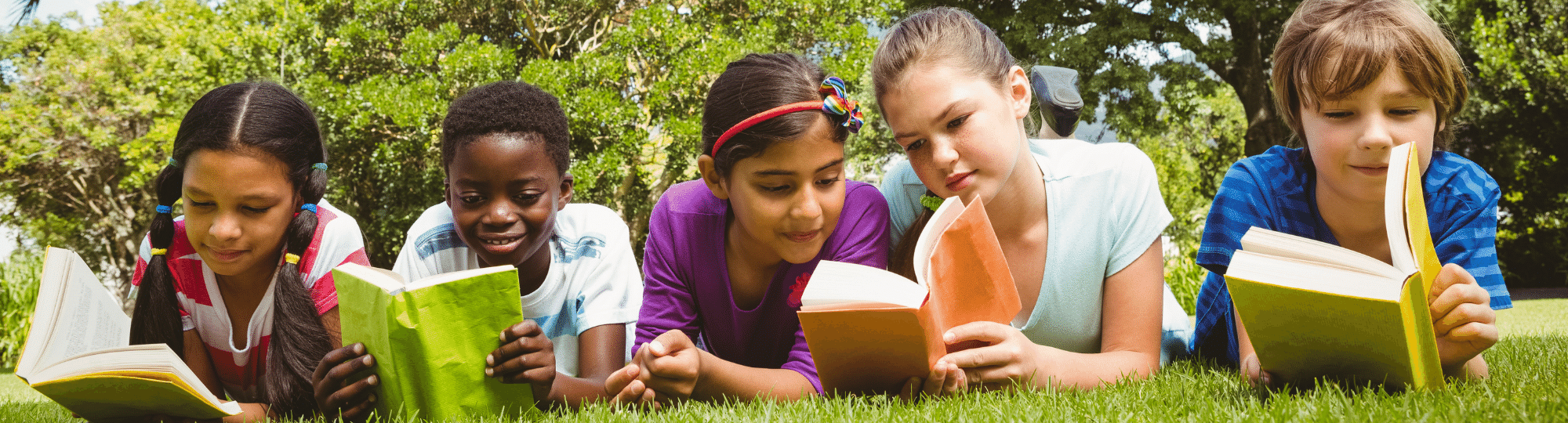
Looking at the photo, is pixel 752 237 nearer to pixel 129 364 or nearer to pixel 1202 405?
pixel 1202 405

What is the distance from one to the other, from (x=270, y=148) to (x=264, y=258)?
0.36 metres

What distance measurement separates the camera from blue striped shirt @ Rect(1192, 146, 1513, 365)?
2.05m

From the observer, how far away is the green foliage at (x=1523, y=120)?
11984mm

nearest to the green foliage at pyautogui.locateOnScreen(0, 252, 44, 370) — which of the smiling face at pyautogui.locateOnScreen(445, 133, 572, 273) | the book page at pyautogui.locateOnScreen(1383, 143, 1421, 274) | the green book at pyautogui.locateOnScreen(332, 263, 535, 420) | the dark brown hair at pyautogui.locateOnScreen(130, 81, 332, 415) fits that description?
the dark brown hair at pyautogui.locateOnScreen(130, 81, 332, 415)

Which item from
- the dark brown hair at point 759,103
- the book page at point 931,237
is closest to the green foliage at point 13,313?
the dark brown hair at point 759,103

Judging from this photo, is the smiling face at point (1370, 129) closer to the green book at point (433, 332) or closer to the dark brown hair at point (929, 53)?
the dark brown hair at point (929, 53)

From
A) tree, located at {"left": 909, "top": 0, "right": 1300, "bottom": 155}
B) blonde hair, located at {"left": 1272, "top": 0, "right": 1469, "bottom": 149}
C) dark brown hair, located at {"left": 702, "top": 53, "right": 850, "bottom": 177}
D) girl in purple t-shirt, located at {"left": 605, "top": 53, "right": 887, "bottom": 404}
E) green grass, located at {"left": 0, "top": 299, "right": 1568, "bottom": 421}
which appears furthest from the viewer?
tree, located at {"left": 909, "top": 0, "right": 1300, "bottom": 155}

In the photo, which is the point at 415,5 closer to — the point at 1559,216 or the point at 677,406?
the point at 677,406

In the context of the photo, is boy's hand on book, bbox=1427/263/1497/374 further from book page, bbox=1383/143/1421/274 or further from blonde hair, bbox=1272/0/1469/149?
blonde hair, bbox=1272/0/1469/149

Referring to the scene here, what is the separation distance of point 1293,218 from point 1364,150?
1.21ft

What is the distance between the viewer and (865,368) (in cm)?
197

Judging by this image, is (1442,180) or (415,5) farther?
(415,5)

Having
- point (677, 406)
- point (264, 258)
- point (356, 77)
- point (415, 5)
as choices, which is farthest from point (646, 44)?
point (677, 406)

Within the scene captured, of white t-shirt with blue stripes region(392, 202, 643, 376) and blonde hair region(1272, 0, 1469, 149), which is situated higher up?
blonde hair region(1272, 0, 1469, 149)
